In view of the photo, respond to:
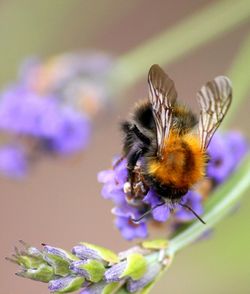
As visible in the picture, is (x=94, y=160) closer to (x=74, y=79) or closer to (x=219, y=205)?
(x=74, y=79)

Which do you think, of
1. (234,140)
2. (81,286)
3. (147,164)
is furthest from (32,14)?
(81,286)

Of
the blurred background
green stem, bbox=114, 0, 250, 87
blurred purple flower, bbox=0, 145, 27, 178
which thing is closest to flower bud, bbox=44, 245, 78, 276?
blurred purple flower, bbox=0, 145, 27, 178

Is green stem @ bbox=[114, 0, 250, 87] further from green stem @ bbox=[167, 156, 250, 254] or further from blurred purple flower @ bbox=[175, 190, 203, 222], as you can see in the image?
blurred purple flower @ bbox=[175, 190, 203, 222]

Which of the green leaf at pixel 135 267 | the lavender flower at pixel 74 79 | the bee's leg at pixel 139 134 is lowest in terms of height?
the green leaf at pixel 135 267

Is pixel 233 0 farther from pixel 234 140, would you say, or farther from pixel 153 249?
pixel 153 249

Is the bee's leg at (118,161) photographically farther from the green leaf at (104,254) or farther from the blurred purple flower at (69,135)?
the blurred purple flower at (69,135)

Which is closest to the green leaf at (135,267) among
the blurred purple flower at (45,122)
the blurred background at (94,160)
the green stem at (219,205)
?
the green stem at (219,205)
